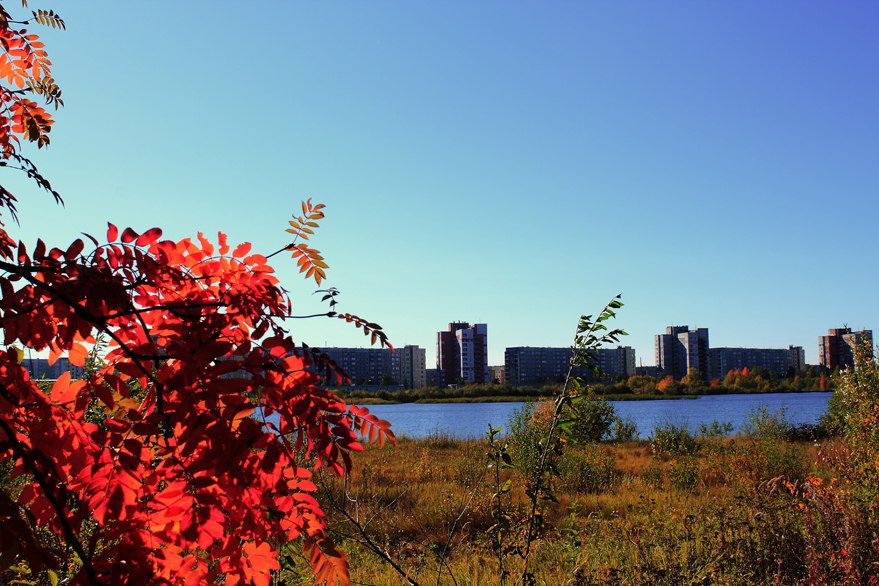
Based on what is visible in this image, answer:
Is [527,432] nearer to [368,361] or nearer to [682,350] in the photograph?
[368,361]

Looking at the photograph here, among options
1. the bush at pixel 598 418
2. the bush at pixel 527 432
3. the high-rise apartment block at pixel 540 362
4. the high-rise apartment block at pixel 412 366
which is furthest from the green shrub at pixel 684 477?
the high-rise apartment block at pixel 540 362

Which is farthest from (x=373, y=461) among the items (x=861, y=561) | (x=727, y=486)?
(x=861, y=561)

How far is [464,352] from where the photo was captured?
88.7 m

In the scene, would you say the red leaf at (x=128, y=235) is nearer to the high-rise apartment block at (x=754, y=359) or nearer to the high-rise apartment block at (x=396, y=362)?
the high-rise apartment block at (x=396, y=362)

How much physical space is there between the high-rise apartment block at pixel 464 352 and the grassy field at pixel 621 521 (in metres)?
66.4

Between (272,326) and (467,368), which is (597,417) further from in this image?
(467,368)

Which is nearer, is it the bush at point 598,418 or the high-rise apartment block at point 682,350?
the bush at point 598,418

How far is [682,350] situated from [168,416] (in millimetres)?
107988

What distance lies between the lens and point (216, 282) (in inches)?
80.7

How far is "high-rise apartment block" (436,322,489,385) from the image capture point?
3169 inches

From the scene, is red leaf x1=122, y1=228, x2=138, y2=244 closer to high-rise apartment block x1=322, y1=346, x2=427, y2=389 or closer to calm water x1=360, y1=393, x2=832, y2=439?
calm water x1=360, y1=393, x2=832, y2=439

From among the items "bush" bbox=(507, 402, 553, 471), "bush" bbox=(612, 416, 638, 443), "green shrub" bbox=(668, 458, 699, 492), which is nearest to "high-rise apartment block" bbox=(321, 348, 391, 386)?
"bush" bbox=(612, 416, 638, 443)

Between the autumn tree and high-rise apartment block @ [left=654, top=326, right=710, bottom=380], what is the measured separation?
331 ft

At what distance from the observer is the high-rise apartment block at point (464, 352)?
80500 millimetres
